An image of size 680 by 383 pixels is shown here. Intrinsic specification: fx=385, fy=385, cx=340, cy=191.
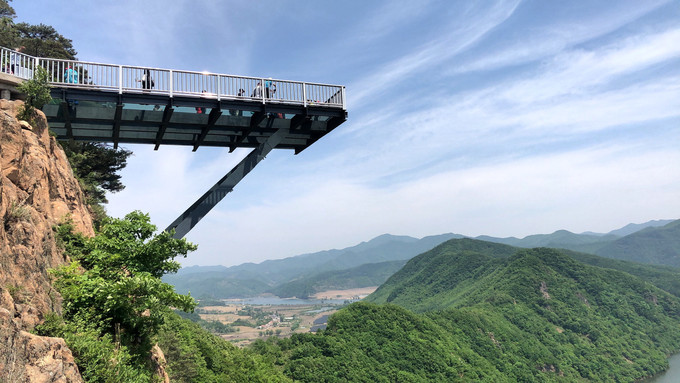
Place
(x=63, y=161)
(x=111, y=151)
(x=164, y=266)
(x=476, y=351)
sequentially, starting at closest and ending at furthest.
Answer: (x=164, y=266), (x=63, y=161), (x=111, y=151), (x=476, y=351)

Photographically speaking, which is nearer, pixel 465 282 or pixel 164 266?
pixel 164 266

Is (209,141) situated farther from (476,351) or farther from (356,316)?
(476,351)

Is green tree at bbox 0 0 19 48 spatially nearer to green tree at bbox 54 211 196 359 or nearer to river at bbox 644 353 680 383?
green tree at bbox 54 211 196 359

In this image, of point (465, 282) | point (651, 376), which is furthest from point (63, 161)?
point (465, 282)

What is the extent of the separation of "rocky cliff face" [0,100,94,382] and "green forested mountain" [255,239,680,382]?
50.8m

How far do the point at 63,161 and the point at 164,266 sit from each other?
5716mm

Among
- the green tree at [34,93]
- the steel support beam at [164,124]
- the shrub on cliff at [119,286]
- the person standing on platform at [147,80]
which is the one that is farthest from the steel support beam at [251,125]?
the green tree at [34,93]

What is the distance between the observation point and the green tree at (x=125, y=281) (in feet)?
34.6

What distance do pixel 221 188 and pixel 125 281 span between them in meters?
7.09

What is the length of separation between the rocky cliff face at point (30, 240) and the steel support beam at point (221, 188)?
333 cm

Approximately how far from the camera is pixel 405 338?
74.6 metres

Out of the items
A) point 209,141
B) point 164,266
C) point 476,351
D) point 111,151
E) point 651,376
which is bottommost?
point 651,376

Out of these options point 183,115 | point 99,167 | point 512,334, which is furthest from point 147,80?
point 512,334

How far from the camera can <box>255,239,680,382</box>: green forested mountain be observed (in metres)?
66.2
